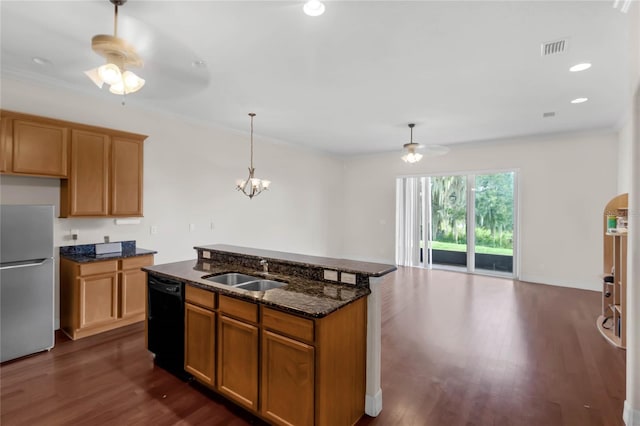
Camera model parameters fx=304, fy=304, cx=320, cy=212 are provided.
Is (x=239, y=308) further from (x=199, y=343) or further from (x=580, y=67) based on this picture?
(x=580, y=67)

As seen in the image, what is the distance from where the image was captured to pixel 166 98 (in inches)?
160

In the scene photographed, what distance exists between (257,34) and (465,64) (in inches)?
79.7

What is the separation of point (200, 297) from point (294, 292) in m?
0.83

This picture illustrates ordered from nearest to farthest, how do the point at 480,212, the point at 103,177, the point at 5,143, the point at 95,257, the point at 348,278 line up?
the point at 348,278 → the point at 5,143 → the point at 95,257 → the point at 103,177 → the point at 480,212

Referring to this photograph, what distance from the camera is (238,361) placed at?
7.14 ft

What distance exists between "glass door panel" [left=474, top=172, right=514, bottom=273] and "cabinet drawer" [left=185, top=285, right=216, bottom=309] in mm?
6123

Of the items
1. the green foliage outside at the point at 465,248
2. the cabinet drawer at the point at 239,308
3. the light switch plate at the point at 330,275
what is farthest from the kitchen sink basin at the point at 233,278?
the green foliage outside at the point at 465,248

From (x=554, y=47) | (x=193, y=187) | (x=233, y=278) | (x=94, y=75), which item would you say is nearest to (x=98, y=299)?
(x=233, y=278)

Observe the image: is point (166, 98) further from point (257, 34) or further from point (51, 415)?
point (51, 415)

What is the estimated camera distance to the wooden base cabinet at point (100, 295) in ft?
11.1

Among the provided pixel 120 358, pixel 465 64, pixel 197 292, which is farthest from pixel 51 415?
pixel 465 64

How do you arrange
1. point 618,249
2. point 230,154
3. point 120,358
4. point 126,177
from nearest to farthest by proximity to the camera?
point 120,358, point 618,249, point 126,177, point 230,154

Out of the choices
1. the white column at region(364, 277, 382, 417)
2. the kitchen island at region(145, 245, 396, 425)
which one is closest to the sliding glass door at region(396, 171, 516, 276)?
the kitchen island at region(145, 245, 396, 425)

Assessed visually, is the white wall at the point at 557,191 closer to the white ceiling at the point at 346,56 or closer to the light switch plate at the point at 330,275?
the white ceiling at the point at 346,56
